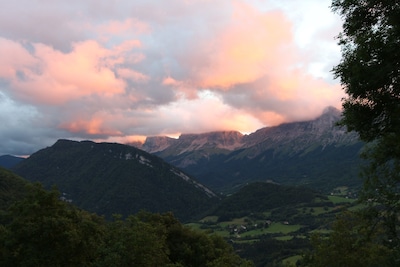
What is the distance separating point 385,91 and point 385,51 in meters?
2.80

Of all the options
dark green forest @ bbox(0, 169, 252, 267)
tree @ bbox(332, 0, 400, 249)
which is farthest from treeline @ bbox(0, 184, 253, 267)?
tree @ bbox(332, 0, 400, 249)

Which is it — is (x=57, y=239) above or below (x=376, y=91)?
below

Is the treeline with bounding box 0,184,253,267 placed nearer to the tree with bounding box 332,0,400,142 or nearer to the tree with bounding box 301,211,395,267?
the tree with bounding box 301,211,395,267

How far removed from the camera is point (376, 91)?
2100 cm

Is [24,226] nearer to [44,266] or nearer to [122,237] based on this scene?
[44,266]

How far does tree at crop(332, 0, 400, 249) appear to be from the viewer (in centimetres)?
1952

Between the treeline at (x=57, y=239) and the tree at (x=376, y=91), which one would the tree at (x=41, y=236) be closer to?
the treeline at (x=57, y=239)

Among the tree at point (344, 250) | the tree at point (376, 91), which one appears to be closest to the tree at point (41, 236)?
the tree at point (376, 91)

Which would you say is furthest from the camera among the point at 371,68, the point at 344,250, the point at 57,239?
the point at 344,250

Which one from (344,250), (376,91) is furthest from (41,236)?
(344,250)

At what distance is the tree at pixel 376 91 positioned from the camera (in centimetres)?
1952

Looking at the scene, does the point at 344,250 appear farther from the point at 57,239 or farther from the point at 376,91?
the point at 57,239

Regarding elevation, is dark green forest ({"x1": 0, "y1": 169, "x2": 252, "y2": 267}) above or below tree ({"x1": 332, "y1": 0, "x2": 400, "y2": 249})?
below

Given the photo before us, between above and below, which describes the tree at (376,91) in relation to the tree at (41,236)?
above
